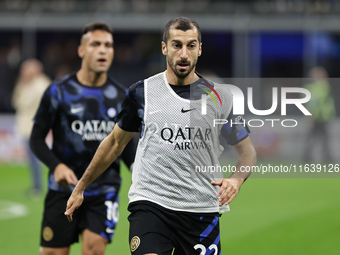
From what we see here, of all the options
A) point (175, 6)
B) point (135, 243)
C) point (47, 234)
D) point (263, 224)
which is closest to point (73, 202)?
point (135, 243)

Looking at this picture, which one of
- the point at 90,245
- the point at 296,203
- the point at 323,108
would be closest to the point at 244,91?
the point at 90,245

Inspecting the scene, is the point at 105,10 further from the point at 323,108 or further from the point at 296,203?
the point at 296,203

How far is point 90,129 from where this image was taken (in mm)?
6016

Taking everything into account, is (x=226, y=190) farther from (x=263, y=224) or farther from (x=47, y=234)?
(x=263, y=224)

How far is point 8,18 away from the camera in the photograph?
68.8 ft

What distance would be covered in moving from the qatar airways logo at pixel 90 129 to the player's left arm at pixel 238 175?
67.5 inches

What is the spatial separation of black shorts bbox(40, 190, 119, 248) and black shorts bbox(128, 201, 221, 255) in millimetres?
1392

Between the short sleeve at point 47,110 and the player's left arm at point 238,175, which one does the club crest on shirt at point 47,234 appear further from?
the player's left arm at point 238,175

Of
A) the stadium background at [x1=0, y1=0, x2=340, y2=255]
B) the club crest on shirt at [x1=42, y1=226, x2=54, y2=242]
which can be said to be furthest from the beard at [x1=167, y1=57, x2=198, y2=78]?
the stadium background at [x1=0, y1=0, x2=340, y2=255]

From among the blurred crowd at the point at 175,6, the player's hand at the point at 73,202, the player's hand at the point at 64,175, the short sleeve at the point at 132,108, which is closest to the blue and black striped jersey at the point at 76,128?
the player's hand at the point at 64,175

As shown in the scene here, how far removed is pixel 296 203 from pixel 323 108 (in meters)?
5.82

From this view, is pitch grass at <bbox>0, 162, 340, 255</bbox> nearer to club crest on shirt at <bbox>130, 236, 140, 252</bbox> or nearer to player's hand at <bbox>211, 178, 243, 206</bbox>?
player's hand at <bbox>211, 178, 243, 206</bbox>

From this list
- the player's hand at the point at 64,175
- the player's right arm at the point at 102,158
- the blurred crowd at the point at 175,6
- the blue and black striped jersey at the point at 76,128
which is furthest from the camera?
the blurred crowd at the point at 175,6

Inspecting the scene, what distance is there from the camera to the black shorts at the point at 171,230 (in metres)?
4.39
